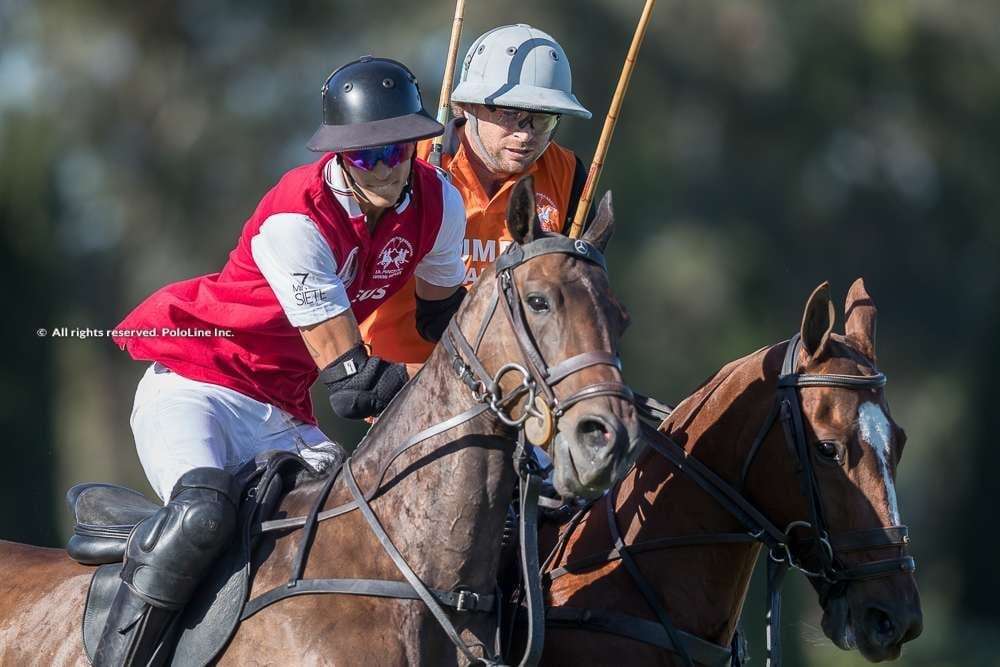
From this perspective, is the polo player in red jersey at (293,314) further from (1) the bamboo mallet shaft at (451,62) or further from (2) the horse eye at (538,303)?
(1) the bamboo mallet shaft at (451,62)

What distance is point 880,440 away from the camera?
4.59m

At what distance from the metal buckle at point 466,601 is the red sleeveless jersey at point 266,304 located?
112cm

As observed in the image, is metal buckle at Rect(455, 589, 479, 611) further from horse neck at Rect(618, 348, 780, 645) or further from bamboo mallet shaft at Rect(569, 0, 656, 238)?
bamboo mallet shaft at Rect(569, 0, 656, 238)

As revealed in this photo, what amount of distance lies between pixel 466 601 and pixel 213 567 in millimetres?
737

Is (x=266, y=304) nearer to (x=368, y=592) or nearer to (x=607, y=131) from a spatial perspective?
(x=368, y=592)

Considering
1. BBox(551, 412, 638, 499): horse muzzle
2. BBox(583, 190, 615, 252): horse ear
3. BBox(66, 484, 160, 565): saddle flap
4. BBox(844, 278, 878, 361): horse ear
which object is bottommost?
BBox(66, 484, 160, 565): saddle flap

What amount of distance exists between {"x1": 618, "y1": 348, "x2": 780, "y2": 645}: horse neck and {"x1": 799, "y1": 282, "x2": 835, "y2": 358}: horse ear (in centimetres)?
19

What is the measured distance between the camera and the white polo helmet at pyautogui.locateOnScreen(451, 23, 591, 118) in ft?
19.2

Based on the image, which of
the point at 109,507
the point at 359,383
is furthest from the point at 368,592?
the point at 109,507

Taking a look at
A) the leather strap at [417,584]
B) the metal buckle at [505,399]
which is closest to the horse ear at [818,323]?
the metal buckle at [505,399]

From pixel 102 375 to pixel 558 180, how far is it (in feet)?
28.8

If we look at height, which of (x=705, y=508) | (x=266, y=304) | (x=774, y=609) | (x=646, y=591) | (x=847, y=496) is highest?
(x=266, y=304)

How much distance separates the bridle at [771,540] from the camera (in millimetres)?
4594

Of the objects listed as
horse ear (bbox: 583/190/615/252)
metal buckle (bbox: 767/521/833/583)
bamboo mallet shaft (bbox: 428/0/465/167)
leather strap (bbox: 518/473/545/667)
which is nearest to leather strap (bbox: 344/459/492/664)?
leather strap (bbox: 518/473/545/667)
